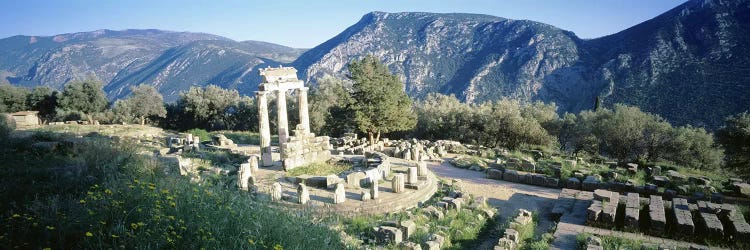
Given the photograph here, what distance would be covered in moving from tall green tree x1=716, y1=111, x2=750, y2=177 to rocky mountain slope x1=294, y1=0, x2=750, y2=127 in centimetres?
2051

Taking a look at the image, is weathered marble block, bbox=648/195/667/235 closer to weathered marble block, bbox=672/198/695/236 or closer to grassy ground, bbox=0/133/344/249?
weathered marble block, bbox=672/198/695/236

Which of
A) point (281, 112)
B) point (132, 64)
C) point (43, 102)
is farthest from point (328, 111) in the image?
point (132, 64)

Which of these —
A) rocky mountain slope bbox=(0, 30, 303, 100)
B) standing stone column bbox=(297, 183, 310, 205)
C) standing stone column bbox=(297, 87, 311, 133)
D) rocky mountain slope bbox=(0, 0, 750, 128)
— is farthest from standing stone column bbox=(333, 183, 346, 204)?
rocky mountain slope bbox=(0, 30, 303, 100)

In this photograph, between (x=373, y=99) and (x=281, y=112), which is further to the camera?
(x=373, y=99)

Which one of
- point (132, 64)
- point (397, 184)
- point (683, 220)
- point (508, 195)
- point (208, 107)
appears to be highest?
point (132, 64)

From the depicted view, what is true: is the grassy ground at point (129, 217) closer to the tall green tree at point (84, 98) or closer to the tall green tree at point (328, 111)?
the tall green tree at point (328, 111)

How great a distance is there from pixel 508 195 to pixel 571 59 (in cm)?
7461

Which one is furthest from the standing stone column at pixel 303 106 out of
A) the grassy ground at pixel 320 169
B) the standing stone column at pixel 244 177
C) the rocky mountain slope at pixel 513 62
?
the rocky mountain slope at pixel 513 62

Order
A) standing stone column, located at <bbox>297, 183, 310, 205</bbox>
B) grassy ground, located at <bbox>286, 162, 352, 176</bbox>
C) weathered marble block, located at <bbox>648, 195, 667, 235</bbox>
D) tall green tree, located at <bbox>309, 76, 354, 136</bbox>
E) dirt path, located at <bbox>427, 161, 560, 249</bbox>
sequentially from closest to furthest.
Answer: weathered marble block, located at <bbox>648, 195, 667, 235</bbox>, standing stone column, located at <bbox>297, 183, 310, 205</bbox>, dirt path, located at <bbox>427, 161, 560, 249</bbox>, grassy ground, located at <bbox>286, 162, 352, 176</bbox>, tall green tree, located at <bbox>309, 76, 354, 136</bbox>

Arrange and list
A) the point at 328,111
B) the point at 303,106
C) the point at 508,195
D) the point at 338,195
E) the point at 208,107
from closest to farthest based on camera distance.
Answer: the point at 338,195, the point at 508,195, the point at 303,106, the point at 328,111, the point at 208,107

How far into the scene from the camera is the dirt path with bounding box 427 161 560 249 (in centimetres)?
1458

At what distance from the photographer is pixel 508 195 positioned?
57.9 feet

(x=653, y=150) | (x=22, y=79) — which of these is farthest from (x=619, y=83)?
(x=22, y=79)

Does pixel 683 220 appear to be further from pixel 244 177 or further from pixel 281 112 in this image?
pixel 281 112
